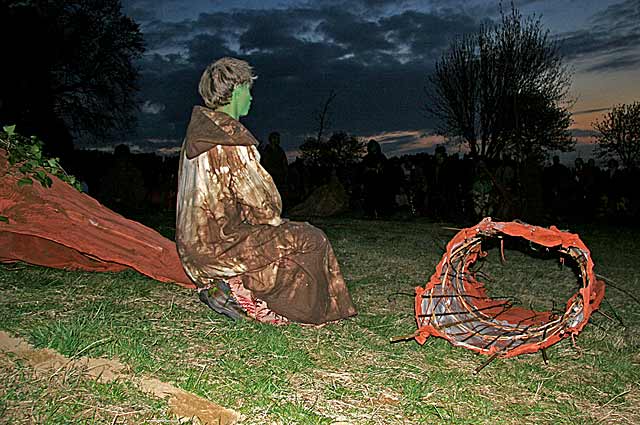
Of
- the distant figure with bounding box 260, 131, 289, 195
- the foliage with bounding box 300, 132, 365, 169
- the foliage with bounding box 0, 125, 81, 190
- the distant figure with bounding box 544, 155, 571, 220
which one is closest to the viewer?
the foliage with bounding box 0, 125, 81, 190

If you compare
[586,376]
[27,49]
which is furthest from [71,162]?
[586,376]

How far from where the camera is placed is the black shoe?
4.12 metres

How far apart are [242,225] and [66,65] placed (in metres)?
17.5

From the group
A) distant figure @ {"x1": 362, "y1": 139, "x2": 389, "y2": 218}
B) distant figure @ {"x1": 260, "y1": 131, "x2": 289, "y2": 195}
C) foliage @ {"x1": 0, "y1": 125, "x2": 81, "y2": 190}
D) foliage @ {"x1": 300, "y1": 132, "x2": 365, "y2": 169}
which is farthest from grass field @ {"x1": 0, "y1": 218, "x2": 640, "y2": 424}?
foliage @ {"x1": 300, "y1": 132, "x2": 365, "y2": 169}

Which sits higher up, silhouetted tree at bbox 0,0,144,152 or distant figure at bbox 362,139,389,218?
silhouetted tree at bbox 0,0,144,152

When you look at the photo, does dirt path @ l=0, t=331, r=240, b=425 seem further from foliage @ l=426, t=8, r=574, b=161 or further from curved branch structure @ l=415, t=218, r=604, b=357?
foliage @ l=426, t=8, r=574, b=161

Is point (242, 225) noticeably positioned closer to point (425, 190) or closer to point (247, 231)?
point (247, 231)

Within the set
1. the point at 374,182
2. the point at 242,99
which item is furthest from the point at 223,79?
the point at 374,182

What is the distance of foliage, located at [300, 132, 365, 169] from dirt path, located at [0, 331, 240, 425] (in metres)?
17.9

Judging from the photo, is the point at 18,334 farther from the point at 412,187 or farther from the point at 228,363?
the point at 412,187

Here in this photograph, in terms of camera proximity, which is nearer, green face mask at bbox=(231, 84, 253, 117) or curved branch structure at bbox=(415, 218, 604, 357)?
curved branch structure at bbox=(415, 218, 604, 357)

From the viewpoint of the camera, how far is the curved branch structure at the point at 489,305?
344 centimetres

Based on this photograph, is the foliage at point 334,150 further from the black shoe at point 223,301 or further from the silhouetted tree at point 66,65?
the black shoe at point 223,301

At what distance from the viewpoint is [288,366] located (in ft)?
11.1
